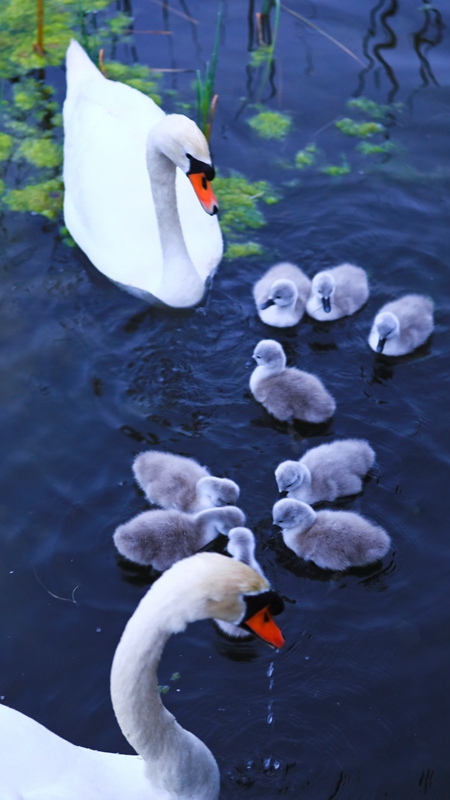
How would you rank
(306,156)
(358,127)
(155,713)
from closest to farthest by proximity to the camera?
(155,713) < (306,156) < (358,127)

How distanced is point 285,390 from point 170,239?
4.06 feet

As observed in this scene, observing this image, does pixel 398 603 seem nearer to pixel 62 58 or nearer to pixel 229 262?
pixel 229 262

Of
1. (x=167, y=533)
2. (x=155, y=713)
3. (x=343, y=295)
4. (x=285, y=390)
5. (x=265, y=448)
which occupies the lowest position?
(x=265, y=448)

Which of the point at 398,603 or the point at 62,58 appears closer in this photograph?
the point at 398,603

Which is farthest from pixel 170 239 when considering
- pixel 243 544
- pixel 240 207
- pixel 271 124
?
pixel 271 124

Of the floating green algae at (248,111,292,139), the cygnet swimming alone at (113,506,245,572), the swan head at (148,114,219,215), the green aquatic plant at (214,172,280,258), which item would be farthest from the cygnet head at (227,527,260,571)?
the floating green algae at (248,111,292,139)

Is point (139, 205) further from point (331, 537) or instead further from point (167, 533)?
point (331, 537)

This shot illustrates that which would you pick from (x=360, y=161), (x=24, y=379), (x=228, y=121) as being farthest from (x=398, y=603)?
(x=228, y=121)

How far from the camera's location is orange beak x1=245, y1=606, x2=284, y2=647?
3.28m

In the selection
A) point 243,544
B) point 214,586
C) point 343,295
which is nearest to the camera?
point 214,586

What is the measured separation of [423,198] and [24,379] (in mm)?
3292

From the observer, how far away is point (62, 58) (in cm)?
843

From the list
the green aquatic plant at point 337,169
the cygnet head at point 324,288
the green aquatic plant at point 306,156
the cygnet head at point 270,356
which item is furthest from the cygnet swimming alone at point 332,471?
the green aquatic plant at point 306,156

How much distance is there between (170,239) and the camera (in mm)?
5781
